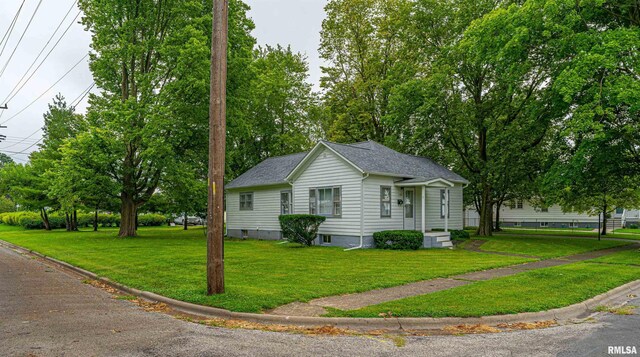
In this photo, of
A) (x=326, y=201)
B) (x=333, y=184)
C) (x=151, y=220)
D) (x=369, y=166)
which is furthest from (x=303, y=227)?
(x=151, y=220)

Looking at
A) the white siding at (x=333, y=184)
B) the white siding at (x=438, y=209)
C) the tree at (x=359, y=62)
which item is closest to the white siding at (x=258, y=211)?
the white siding at (x=333, y=184)

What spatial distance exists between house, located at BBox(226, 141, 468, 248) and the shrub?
31.4 inches

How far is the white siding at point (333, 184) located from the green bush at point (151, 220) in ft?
109

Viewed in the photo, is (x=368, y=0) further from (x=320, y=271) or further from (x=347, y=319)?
(x=347, y=319)

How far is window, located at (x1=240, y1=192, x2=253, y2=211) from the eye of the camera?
27.2 meters

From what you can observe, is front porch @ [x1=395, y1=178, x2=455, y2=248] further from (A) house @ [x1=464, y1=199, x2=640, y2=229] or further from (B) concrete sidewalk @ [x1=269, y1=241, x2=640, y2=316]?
(A) house @ [x1=464, y1=199, x2=640, y2=229]

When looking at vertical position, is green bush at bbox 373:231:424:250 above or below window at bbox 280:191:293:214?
below

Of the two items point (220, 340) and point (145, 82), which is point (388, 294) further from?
point (145, 82)

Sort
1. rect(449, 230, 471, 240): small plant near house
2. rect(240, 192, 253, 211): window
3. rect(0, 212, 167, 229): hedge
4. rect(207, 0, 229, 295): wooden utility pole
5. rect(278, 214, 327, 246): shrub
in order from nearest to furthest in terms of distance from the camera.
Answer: rect(207, 0, 229, 295): wooden utility pole → rect(278, 214, 327, 246): shrub → rect(449, 230, 471, 240): small plant near house → rect(240, 192, 253, 211): window → rect(0, 212, 167, 229): hedge

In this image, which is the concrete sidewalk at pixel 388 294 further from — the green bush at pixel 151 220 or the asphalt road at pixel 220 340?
the green bush at pixel 151 220

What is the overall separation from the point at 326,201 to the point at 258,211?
22.5 feet

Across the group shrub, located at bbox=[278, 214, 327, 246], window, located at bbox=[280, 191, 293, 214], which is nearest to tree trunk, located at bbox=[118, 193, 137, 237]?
window, located at bbox=[280, 191, 293, 214]

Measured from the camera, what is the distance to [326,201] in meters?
21.1

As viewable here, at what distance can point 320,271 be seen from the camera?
12219 mm
